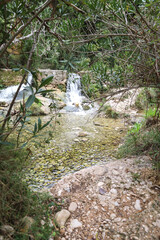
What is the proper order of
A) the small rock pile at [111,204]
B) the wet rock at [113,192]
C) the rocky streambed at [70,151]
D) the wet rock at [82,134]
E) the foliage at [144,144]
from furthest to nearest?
1. the wet rock at [82,134]
2. the rocky streambed at [70,151]
3. the foliage at [144,144]
4. the wet rock at [113,192]
5. the small rock pile at [111,204]

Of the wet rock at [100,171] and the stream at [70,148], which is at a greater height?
the wet rock at [100,171]

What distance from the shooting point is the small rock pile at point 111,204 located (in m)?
1.51

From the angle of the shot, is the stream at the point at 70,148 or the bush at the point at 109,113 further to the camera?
the bush at the point at 109,113

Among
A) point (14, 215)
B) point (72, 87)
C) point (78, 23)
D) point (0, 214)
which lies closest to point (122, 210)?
point (14, 215)

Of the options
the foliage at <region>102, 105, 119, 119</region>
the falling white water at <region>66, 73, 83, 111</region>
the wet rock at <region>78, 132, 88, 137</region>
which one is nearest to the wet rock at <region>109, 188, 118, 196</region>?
the wet rock at <region>78, 132, 88, 137</region>

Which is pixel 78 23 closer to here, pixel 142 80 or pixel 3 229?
pixel 142 80

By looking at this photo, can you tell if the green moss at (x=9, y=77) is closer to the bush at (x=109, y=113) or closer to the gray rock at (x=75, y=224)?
the gray rock at (x=75, y=224)

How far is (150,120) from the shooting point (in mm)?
3350

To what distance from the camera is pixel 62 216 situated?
5.39ft

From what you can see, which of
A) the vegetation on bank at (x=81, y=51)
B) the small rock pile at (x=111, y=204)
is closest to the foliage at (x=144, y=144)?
the vegetation on bank at (x=81, y=51)

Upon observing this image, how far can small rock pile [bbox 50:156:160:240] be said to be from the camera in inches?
59.3

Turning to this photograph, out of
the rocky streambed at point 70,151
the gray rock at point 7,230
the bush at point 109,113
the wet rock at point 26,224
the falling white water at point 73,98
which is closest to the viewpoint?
the gray rock at point 7,230

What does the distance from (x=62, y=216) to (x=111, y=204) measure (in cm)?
56

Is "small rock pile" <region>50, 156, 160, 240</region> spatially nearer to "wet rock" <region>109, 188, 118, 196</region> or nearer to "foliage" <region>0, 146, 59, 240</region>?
"wet rock" <region>109, 188, 118, 196</region>
